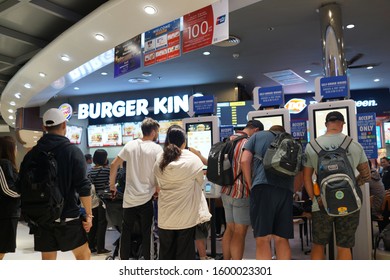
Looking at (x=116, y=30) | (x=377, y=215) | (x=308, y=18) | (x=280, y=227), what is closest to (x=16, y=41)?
(x=116, y=30)

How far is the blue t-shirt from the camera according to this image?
2.87m

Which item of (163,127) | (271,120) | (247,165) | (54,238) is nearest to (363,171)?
(247,165)

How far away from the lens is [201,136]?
5.11 meters

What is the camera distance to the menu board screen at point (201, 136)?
506cm

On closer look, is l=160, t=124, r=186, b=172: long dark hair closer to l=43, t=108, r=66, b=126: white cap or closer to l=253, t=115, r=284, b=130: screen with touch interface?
l=43, t=108, r=66, b=126: white cap

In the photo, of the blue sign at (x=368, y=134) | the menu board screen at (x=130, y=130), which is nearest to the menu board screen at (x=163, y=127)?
the menu board screen at (x=130, y=130)

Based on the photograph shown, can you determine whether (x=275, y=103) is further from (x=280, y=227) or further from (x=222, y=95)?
(x=222, y=95)

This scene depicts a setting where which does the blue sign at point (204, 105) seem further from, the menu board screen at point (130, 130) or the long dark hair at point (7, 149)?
the menu board screen at point (130, 130)

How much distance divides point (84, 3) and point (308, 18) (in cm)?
373

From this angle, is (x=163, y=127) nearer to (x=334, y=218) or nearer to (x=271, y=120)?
(x=271, y=120)

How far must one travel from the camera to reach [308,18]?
6.04m

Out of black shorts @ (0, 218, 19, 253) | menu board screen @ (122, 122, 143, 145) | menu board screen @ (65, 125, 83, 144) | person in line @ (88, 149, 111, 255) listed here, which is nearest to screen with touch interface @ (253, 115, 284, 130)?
person in line @ (88, 149, 111, 255)

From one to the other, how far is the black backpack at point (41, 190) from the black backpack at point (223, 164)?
4.83ft
